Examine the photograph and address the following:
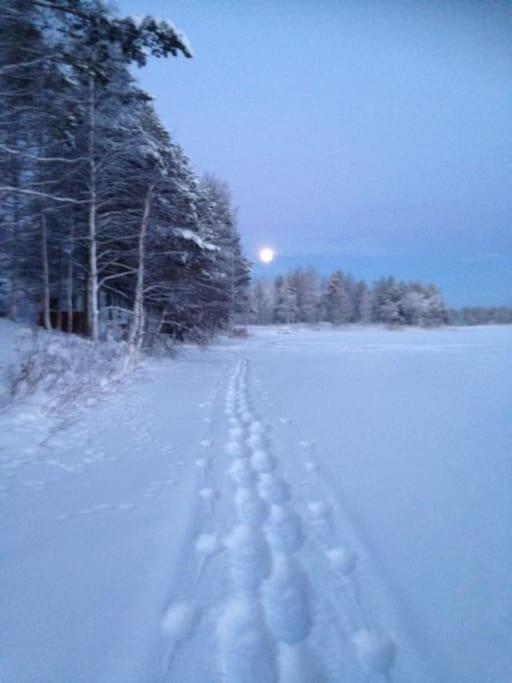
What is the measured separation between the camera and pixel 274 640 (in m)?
1.91

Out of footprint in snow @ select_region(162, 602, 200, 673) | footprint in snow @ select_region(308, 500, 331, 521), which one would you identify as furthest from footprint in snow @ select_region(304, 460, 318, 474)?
footprint in snow @ select_region(162, 602, 200, 673)

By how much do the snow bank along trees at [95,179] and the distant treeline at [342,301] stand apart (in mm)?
50226

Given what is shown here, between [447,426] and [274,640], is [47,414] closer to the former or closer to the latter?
[274,640]

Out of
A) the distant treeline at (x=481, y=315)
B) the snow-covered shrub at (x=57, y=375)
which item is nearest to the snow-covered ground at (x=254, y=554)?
the snow-covered shrub at (x=57, y=375)

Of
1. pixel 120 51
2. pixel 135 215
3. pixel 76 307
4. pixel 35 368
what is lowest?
pixel 35 368

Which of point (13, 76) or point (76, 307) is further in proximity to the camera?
point (76, 307)

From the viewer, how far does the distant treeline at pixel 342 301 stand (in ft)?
224

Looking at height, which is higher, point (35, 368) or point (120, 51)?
point (120, 51)

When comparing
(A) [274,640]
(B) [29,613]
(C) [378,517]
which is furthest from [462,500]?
(B) [29,613]

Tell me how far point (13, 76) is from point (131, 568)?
760 cm

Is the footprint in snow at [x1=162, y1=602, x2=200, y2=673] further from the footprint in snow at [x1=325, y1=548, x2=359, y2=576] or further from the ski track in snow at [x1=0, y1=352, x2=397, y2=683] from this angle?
the footprint in snow at [x1=325, y1=548, x2=359, y2=576]

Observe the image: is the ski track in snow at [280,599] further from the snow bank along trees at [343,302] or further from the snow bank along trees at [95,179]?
the snow bank along trees at [343,302]

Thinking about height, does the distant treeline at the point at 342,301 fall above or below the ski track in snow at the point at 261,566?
above

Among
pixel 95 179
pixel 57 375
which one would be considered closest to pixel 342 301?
pixel 95 179
